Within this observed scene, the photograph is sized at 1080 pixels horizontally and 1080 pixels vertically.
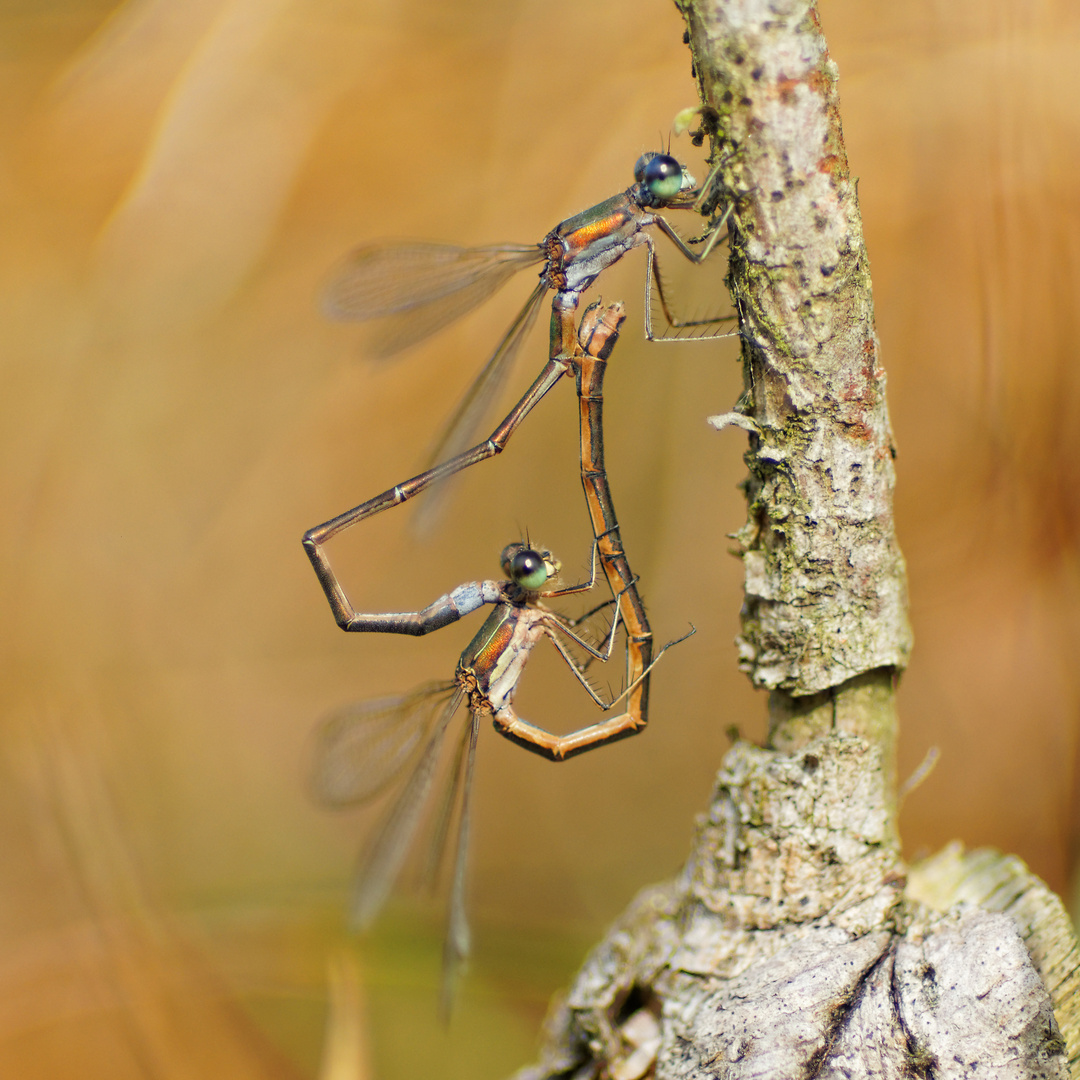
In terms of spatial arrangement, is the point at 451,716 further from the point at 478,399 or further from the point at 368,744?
the point at 478,399

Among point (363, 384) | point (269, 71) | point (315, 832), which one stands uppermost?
point (269, 71)

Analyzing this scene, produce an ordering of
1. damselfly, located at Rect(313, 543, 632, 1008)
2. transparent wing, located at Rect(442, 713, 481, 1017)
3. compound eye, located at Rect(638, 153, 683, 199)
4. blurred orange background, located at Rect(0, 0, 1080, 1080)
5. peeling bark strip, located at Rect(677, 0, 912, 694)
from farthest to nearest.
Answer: blurred orange background, located at Rect(0, 0, 1080, 1080) < transparent wing, located at Rect(442, 713, 481, 1017) < damselfly, located at Rect(313, 543, 632, 1008) < compound eye, located at Rect(638, 153, 683, 199) < peeling bark strip, located at Rect(677, 0, 912, 694)

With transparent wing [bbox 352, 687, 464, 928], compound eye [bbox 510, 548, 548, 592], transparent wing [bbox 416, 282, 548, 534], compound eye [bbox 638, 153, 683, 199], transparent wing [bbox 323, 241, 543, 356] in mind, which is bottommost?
transparent wing [bbox 352, 687, 464, 928]

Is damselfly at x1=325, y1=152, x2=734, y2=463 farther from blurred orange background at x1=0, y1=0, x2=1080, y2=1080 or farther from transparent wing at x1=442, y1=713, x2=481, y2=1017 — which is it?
transparent wing at x1=442, y1=713, x2=481, y2=1017

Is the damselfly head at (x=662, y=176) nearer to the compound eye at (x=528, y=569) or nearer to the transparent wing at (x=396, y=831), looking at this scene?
the compound eye at (x=528, y=569)

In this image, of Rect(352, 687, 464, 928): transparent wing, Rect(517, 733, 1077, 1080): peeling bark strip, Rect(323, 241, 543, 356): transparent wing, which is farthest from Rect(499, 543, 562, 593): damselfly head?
Rect(323, 241, 543, 356): transparent wing

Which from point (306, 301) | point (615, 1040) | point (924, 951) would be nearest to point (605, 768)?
point (615, 1040)

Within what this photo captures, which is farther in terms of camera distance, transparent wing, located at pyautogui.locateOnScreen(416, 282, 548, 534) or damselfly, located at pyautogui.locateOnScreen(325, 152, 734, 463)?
transparent wing, located at pyautogui.locateOnScreen(416, 282, 548, 534)

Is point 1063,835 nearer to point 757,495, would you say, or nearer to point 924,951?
point 924,951

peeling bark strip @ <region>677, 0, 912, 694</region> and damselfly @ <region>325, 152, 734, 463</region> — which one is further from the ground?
damselfly @ <region>325, 152, 734, 463</region>
